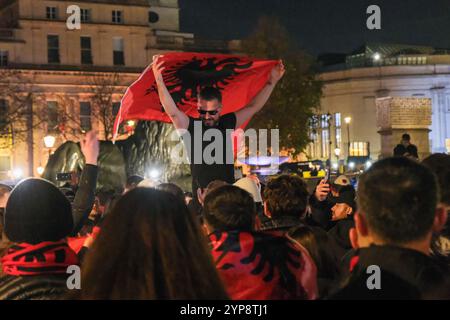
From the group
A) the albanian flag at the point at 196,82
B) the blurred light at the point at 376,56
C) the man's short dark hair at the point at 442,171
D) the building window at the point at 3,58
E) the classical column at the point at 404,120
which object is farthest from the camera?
the blurred light at the point at 376,56

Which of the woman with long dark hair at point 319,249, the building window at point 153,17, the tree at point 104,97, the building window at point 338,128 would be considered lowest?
the woman with long dark hair at point 319,249

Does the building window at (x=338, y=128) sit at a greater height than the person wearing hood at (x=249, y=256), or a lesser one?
greater

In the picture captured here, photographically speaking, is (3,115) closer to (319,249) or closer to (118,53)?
(118,53)

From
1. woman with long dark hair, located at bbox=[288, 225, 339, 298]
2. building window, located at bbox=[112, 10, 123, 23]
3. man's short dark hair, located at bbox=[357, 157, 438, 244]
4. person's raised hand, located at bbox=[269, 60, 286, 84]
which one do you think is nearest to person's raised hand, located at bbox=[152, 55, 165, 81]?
person's raised hand, located at bbox=[269, 60, 286, 84]

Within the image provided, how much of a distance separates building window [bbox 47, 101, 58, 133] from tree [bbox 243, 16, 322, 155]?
16.5 metres

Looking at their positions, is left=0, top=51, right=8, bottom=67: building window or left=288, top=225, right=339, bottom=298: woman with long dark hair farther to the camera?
left=0, top=51, right=8, bottom=67: building window

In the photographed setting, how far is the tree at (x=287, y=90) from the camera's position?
4734 cm

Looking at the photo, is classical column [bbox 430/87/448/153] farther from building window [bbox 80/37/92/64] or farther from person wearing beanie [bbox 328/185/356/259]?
person wearing beanie [bbox 328/185/356/259]

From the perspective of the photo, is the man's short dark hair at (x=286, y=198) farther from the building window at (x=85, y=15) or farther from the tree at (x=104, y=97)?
the building window at (x=85, y=15)

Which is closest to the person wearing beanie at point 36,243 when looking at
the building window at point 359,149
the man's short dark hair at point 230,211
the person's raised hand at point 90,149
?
the man's short dark hair at point 230,211

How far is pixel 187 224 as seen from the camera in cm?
268

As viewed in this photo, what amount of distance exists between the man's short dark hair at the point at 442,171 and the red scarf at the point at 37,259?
80.5 inches

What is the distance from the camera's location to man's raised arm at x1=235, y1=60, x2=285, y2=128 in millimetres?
6957
